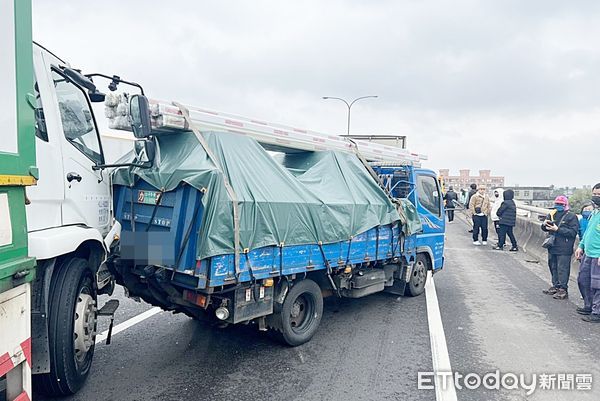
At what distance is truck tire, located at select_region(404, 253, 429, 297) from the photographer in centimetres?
712

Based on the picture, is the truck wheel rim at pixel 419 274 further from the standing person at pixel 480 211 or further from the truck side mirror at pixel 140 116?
the standing person at pixel 480 211

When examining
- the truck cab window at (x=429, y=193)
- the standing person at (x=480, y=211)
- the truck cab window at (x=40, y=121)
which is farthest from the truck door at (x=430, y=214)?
the standing person at (x=480, y=211)

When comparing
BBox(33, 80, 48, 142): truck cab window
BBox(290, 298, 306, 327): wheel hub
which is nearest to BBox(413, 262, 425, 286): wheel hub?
BBox(290, 298, 306, 327): wheel hub

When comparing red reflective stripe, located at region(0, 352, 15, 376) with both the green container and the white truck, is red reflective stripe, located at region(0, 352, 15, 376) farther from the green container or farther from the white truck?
the green container

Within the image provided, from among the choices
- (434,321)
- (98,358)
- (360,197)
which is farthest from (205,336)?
(434,321)

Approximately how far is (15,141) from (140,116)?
155cm

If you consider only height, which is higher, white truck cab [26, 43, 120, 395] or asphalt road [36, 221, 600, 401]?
white truck cab [26, 43, 120, 395]

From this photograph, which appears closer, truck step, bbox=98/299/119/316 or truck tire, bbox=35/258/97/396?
truck tire, bbox=35/258/97/396

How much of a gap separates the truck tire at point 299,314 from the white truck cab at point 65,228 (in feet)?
5.82

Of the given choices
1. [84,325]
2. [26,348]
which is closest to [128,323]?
[84,325]

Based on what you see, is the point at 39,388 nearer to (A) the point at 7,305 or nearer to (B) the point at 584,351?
(A) the point at 7,305

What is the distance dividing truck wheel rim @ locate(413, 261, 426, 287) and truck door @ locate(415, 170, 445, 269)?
28 centimetres

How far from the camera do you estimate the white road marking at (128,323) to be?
508cm

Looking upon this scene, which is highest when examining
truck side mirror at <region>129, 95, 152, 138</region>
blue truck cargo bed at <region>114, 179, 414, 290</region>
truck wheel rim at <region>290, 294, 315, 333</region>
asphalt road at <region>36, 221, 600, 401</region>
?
truck side mirror at <region>129, 95, 152, 138</region>
